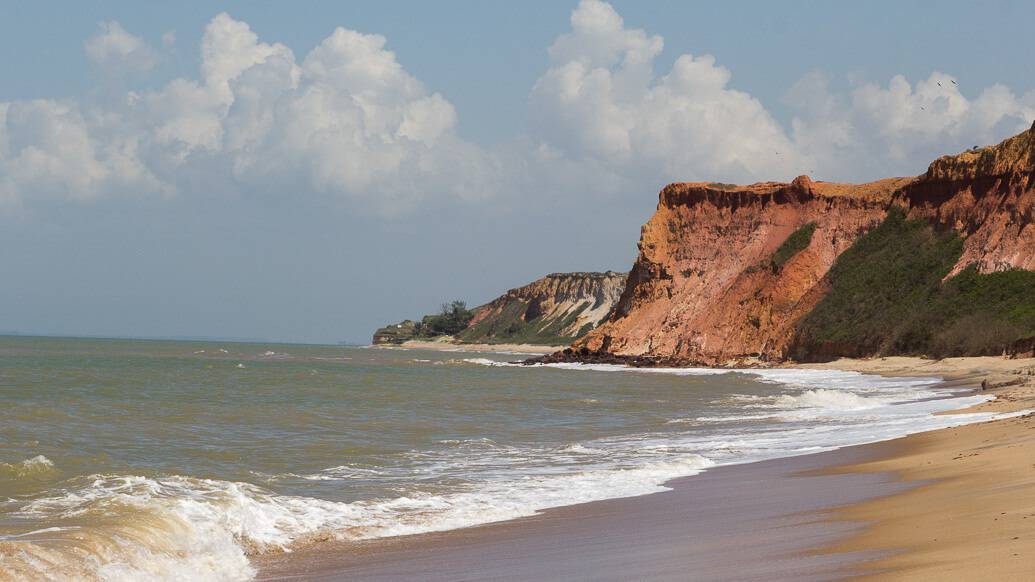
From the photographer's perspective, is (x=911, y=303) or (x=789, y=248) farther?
(x=789, y=248)

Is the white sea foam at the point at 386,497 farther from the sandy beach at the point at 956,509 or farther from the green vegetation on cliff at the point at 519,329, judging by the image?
the green vegetation on cliff at the point at 519,329

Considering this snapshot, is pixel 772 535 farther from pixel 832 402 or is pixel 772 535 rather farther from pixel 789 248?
pixel 789 248

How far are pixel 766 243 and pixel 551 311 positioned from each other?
92.9 metres

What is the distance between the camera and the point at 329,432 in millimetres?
21016

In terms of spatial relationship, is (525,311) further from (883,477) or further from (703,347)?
(883,477)

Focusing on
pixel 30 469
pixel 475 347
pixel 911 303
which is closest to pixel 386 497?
→ pixel 30 469

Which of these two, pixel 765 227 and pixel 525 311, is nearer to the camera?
pixel 765 227

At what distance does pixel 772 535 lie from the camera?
8.72 metres

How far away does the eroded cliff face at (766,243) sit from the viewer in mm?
64250

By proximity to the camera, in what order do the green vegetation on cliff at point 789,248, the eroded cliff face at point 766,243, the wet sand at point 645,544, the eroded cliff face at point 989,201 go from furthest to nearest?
the green vegetation on cliff at point 789,248
the eroded cliff face at point 766,243
the eroded cliff face at point 989,201
the wet sand at point 645,544

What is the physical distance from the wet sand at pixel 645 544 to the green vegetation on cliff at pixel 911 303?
4296 centimetres

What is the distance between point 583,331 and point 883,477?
483ft

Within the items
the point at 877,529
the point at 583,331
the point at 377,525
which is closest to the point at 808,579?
the point at 877,529

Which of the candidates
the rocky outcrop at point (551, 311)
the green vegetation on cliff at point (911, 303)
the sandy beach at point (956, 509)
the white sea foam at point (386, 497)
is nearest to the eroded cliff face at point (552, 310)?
the rocky outcrop at point (551, 311)
